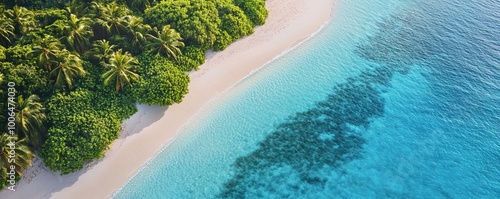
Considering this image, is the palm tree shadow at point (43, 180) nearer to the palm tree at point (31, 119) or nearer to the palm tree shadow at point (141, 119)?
the palm tree shadow at point (141, 119)

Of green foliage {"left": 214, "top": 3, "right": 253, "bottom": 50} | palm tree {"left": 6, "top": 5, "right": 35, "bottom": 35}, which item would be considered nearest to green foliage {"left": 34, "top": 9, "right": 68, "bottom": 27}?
palm tree {"left": 6, "top": 5, "right": 35, "bottom": 35}

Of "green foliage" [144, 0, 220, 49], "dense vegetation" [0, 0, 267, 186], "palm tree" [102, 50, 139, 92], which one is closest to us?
"dense vegetation" [0, 0, 267, 186]

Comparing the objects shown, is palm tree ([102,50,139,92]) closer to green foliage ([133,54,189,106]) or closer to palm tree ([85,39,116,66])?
palm tree ([85,39,116,66])

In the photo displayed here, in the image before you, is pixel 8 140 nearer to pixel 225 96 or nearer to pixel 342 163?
pixel 225 96

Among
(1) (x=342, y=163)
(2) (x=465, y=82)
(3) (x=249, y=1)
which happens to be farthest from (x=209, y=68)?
(2) (x=465, y=82)

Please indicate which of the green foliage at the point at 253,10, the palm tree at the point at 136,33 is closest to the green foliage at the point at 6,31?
the palm tree at the point at 136,33

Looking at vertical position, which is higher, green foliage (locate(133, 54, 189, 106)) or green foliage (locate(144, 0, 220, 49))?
green foliage (locate(144, 0, 220, 49))

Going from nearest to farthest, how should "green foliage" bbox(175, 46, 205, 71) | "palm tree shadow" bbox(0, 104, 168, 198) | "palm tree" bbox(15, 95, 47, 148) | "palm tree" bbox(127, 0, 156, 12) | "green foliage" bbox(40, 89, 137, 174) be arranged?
"palm tree" bbox(15, 95, 47, 148) → "palm tree shadow" bbox(0, 104, 168, 198) → "green foliage" bbox(40, 89, 137, 174) → "green foliage" bbox(175, 46, 205, 71) → "palm tree" bbox(127, 0, 156, 12)
